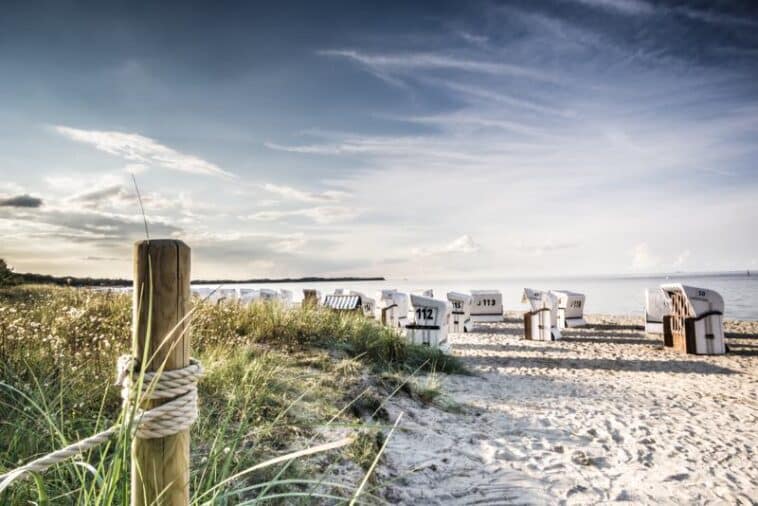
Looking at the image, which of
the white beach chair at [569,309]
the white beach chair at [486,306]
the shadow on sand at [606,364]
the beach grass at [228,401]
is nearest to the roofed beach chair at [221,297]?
the beach grass at [228,401]

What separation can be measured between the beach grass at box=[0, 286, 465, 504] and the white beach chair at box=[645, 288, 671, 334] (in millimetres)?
11647

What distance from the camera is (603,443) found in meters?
4.71

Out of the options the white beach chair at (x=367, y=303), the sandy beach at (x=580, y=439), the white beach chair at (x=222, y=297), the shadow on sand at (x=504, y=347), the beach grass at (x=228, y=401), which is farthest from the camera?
the white beach chair at (x=367, y=303)

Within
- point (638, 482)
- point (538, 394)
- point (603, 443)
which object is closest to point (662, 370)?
point (538, 394)

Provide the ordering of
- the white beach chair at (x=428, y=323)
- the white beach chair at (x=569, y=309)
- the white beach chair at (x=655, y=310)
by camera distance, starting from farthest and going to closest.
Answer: the white beach chair at (x=569, y=309) < the white beach chair at (x=655, y=310) < the white beach chair at (x=428, y=323)

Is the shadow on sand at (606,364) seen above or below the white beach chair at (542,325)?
below

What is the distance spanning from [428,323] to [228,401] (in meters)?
6.80

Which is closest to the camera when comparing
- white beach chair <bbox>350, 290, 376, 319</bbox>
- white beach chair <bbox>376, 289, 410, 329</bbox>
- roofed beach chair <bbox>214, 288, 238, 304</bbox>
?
roofed beach chair <bbox>214, 288, 238, 304</bbox>

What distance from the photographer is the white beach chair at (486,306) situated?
65.2ft

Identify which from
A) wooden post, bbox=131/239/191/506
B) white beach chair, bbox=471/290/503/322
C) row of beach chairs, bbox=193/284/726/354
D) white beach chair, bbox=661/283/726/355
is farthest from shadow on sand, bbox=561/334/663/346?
wooden post, bbox=131/239/191/506

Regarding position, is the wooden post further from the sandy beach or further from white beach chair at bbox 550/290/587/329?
white beach chair at bbox 550/290/587/329

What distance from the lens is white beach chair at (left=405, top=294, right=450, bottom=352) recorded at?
9.82 m

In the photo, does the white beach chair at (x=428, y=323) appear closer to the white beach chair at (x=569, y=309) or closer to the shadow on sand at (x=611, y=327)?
the white beach chair at (x=569, y=309)

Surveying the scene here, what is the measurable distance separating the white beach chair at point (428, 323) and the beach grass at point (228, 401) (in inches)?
79.3
